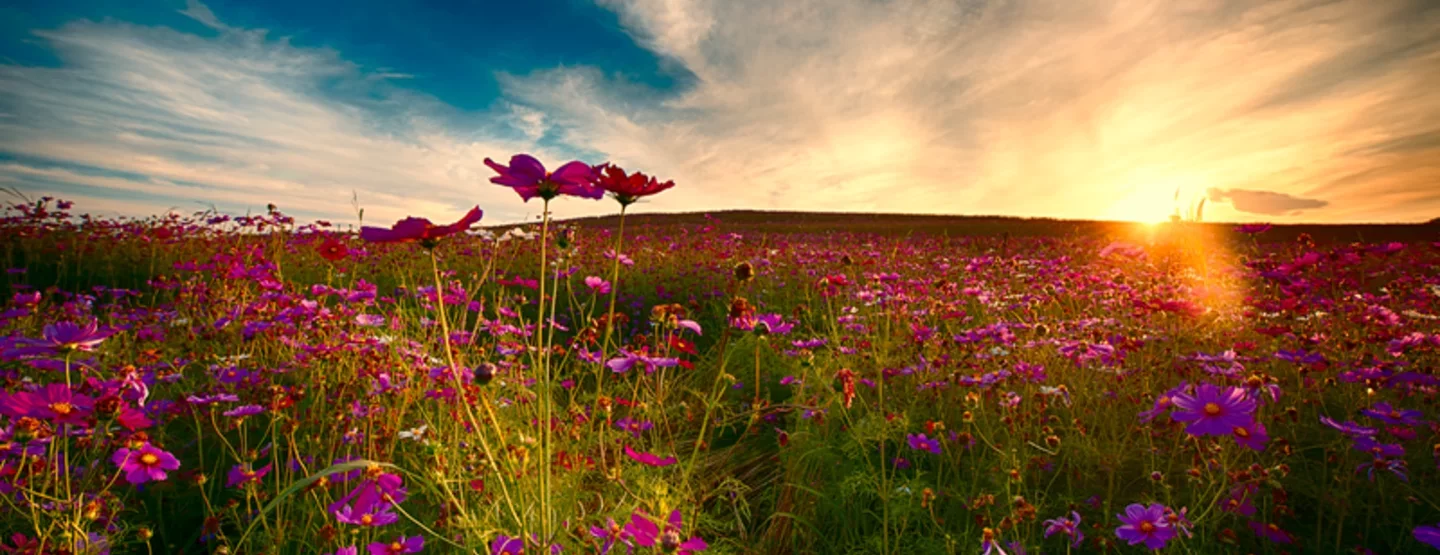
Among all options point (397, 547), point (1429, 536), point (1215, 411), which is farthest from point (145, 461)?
point (1429, 536)

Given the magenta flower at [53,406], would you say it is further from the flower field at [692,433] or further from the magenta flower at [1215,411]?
the magenta flower at [1215,411]

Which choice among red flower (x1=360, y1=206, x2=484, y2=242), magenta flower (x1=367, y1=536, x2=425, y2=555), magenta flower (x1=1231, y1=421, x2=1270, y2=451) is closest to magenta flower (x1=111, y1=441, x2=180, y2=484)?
magenta flower (x1=367, y1=536, x2=425, y2=555)

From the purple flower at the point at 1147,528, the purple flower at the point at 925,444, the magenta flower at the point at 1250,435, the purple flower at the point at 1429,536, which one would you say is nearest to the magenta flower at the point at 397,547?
the purple flower at the point at 925,444

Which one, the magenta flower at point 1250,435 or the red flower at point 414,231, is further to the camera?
the magenta flower at point 1250,435

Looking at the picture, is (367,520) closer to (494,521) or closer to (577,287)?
(494,521)

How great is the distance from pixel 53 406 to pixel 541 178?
3.18 ft

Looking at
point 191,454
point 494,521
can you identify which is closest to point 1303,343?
point 494,521

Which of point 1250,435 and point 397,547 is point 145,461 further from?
point 1250,435

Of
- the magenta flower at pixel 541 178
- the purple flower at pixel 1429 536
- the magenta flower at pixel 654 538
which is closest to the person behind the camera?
Result: the magenta flower at pixel 541 178

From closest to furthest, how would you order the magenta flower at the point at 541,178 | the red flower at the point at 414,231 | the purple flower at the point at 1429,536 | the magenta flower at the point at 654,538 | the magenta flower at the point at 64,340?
the red flower at the point at 414,231 → the magenta flower at the point at 541,178 → the magenta flower at the point at 64,340 → the magenta flower at the point at 654,538 → the purple flower at the point at 1429,536

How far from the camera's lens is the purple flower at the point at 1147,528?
1551 millimetres

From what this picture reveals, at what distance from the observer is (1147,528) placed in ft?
5.34

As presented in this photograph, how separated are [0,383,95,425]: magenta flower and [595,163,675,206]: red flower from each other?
1.02 m

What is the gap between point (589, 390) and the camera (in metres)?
3.94
